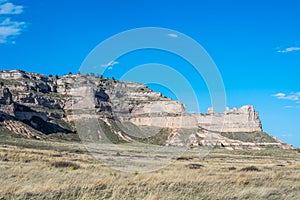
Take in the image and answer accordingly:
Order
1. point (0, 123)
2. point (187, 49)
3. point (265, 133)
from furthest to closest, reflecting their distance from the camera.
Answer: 1. point (265, 133)
2. point (0, 123)
3. point (187, 49)

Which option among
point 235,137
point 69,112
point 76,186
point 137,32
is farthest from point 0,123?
point 76,186

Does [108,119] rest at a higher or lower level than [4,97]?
lower

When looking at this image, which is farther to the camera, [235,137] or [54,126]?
[235,137]

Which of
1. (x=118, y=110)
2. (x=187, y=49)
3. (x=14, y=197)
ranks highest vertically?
(x=118, y=110)

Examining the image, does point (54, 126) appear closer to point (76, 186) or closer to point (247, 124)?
point (247, 124)

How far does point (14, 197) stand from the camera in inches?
391

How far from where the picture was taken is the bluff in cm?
14250

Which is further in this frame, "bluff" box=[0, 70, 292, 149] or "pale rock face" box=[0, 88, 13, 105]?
"bluff" box=[0, 70, 292, 149]

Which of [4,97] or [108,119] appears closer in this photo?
[4,97]

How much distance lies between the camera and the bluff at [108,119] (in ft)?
468

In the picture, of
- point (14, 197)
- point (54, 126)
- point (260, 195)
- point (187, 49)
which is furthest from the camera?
point (54, 126)

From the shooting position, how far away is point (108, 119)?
16862 centimetres

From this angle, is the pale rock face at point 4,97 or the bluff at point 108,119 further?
the bluff at point 108,119

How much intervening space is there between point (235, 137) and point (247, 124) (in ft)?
57.7
